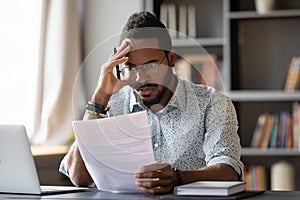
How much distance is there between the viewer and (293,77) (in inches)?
170

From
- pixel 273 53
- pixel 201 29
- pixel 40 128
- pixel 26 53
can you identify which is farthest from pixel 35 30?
pixel 273 53

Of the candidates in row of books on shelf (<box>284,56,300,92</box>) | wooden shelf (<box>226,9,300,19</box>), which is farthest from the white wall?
row of books on shelf (<box>284,56,300,92</box>)

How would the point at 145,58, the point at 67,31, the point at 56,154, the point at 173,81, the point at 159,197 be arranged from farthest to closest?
1. the point at 67,31
2. the point at 56,154
3. the point at 173,81
4. the point at 145,58
5. the point at 159,197

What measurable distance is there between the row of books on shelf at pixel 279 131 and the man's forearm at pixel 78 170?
2158 mm

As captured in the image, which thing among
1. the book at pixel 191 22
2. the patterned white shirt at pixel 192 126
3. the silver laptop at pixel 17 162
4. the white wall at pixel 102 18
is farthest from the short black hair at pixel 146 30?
the white wall at pixel 102 18

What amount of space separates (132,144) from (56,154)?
2326 millimetres

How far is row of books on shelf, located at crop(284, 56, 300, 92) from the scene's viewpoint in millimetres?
4316

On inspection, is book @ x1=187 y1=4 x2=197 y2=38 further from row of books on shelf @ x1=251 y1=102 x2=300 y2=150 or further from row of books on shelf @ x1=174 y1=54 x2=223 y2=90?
row of books on shelf @ x1=174 y1=54 x2=223 y2=90

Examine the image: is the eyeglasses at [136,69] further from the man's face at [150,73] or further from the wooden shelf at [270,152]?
the wooden shelf at [270,152]

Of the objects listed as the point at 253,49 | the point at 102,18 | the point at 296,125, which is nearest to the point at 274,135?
the point at 296,125

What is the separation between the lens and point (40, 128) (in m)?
4.31

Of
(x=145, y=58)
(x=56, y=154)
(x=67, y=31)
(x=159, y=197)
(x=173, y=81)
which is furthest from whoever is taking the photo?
(x=67, y=31)

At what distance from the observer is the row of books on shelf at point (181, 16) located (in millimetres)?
4391

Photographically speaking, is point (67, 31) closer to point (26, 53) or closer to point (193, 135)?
point (26, 53)
